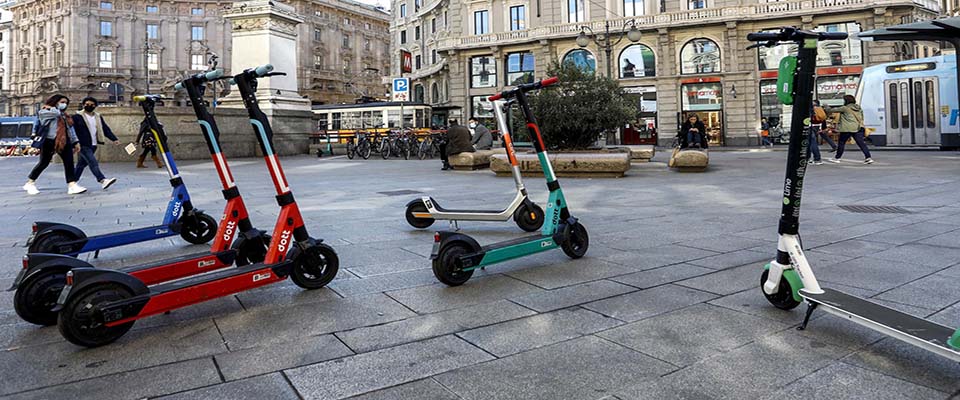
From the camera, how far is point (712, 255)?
4.63m

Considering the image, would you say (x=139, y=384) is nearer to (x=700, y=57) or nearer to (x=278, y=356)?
(x=278, y=356)

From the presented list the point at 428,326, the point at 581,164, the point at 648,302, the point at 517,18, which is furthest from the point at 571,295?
the point at 517,18

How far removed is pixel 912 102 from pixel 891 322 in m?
23.7

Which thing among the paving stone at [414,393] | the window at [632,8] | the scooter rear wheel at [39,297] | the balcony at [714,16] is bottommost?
the paving stone at [414,393]

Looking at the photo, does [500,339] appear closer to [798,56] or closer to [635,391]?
[635,391]

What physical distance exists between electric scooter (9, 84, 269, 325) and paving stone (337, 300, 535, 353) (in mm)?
1357

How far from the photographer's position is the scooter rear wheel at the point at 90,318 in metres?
2.58

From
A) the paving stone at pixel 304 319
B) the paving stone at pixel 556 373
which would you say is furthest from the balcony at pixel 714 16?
the paving stone at pixel 556 373

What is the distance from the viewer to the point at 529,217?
228 inches

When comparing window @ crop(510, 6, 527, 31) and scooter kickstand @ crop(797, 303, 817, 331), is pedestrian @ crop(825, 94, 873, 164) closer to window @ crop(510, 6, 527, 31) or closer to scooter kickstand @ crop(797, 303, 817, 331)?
scooter kickstand @ crop(797, 303, 817, 331)

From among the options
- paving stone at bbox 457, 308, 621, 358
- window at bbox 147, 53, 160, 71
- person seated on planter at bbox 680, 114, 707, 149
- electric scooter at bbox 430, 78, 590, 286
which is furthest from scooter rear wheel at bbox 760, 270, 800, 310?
window at bbox 147, 53, 160, 71

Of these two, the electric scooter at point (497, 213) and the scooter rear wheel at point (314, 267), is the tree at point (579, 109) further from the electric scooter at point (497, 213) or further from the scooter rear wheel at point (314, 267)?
the scooter rear wheel at point (314, 267)

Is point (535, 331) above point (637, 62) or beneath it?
beneath

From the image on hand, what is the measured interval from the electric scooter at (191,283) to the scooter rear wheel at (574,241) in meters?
1.75
